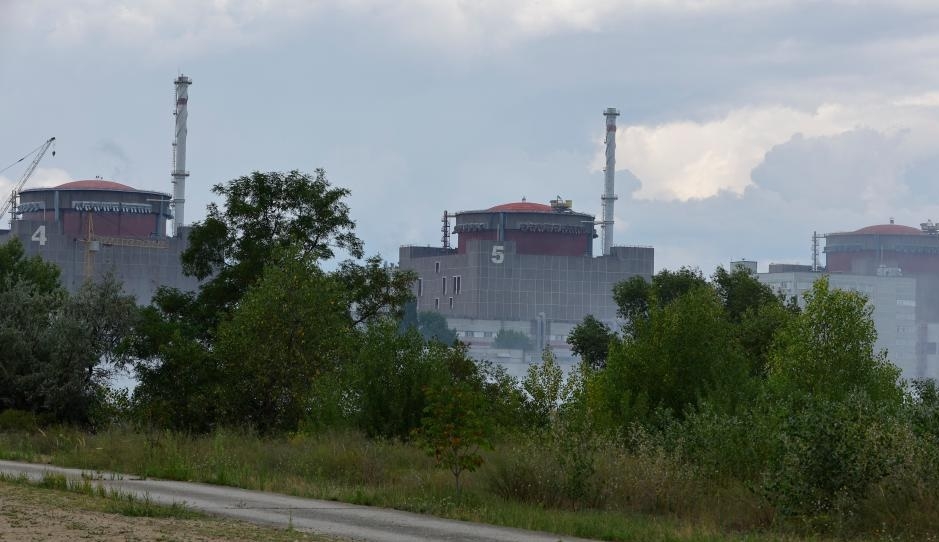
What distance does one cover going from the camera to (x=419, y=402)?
30984 millimetres

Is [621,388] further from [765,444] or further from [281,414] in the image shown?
[765,444]

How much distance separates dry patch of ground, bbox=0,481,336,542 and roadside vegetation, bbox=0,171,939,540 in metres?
3.18

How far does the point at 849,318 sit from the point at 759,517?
28.7 metres

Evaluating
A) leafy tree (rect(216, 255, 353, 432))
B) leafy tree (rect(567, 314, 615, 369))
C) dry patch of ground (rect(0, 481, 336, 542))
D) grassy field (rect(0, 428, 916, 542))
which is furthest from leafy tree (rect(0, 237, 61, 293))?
dry patch of ground (rect(0, 481, 336, 542))

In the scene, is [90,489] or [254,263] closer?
[90,489]

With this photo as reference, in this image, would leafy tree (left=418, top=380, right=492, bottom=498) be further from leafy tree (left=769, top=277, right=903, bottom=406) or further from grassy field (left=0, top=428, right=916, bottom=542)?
leafy tree (left=769, top=277, right=903, bottom=406)

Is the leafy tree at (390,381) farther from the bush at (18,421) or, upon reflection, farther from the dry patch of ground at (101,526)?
the dry patch of ground at (101,526)

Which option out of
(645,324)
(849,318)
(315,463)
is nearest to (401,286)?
(849,318)

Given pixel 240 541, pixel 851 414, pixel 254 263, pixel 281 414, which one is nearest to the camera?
pixel 240 541

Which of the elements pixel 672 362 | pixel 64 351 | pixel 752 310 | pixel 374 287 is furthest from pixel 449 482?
pixel 752 310

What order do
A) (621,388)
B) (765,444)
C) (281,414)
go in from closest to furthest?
(765,444) < (621,388) < (281,414)

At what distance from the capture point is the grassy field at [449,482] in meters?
17.5

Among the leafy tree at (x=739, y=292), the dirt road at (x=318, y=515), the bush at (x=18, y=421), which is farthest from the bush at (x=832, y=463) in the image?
the leafy tree at (x=739, y=292)

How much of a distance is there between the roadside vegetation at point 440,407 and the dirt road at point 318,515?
1.85 ft
